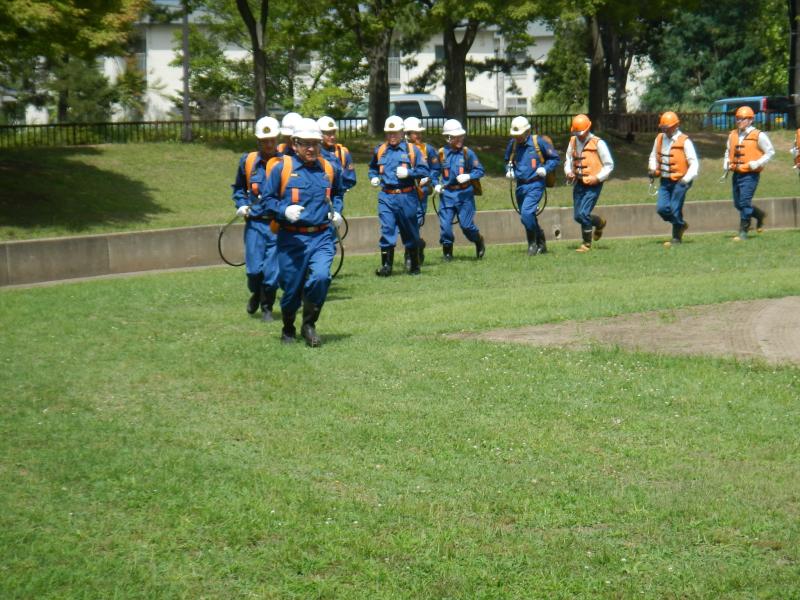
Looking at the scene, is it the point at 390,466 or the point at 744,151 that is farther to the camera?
the point at 744,151

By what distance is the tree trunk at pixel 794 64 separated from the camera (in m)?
43.5

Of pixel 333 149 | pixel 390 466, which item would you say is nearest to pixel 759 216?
pixel 333 149

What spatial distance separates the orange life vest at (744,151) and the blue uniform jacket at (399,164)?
6.44m

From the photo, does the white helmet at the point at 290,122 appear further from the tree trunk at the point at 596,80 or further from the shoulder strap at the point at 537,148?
the tree trunk at the point at 596,80

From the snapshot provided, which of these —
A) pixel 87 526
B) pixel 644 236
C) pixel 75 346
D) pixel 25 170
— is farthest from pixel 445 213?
pixel 87 526

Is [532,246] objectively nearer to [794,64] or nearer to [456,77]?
[456,77]

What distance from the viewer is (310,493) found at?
7645mm

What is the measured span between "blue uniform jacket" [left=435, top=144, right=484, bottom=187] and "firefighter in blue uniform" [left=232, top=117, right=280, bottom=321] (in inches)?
243

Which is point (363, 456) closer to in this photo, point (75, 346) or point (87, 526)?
point (87, 526)

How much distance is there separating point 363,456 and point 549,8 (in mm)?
27291

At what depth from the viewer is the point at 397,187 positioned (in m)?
19.4

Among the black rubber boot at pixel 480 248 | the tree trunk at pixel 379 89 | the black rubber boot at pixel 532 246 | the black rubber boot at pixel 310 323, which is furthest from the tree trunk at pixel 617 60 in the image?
the black rubber boot at pixel 310 323

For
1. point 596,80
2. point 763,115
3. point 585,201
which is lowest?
point 585,201

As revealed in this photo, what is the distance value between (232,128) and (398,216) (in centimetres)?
2316
